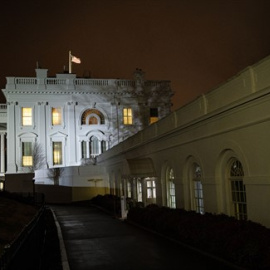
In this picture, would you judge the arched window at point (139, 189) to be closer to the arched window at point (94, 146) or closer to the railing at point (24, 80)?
the arched window at point (94, 146)

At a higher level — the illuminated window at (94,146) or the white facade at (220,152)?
the illuminated window at (94,146)

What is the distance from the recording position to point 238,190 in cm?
1555

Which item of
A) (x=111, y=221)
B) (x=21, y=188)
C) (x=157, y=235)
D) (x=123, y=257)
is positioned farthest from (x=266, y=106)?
(x=21, y=188)

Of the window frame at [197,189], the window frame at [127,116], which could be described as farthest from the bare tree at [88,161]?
the window frame at [197,189]

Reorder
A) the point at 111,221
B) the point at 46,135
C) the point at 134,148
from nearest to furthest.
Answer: the point at 111,221, the point at 134,148, the point at 46,135

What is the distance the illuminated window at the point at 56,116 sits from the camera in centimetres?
5288

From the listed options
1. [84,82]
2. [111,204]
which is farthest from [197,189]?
[84,82]

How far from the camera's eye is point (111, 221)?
25516 millimetres

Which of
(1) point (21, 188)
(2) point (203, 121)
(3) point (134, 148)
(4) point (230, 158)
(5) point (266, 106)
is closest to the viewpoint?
(5) point (266, 106)

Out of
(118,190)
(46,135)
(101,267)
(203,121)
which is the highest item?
(46,135)

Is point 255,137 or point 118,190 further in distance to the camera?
point 118,190

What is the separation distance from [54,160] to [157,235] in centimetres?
3554

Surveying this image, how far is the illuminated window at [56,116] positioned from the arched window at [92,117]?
2.84 meters

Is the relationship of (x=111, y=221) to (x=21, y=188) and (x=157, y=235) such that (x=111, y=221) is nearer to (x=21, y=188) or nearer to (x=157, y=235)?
(x=157, y=235)
